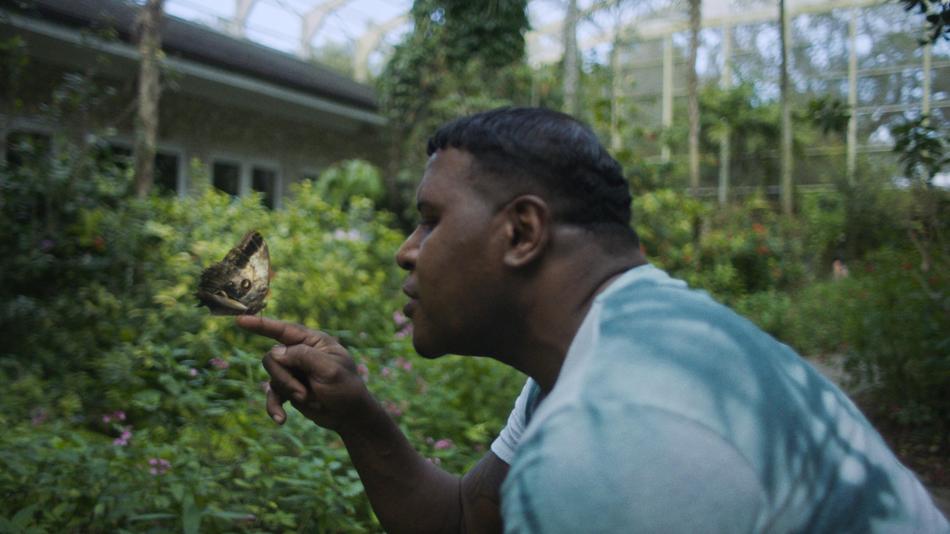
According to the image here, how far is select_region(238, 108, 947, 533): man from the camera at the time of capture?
0.88 m

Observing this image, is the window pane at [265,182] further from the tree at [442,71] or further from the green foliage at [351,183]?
the tree at [442,71]

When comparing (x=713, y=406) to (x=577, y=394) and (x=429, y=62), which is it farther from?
(x=429, y=62)

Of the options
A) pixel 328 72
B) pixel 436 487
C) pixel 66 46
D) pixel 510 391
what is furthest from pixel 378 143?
pixel 436 487

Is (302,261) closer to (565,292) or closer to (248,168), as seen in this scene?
(565,292)

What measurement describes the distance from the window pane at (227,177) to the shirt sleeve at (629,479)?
11.2 meters

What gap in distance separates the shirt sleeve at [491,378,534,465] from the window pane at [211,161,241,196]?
10449mm

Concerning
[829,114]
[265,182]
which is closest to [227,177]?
[265,182]

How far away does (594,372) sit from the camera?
3.12ft

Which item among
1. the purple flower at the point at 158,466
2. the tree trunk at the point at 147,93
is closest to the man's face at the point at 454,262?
the purple flower at the point at 158,466

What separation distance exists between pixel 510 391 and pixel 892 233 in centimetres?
395

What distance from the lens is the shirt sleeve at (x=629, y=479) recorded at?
2.83 ft

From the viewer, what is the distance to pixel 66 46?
8.52 metres

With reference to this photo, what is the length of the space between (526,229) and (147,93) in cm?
668

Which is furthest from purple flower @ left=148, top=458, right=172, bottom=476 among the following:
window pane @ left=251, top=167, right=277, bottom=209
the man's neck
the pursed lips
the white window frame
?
window pane @ left=251, top=167, right=277, bottom=209
